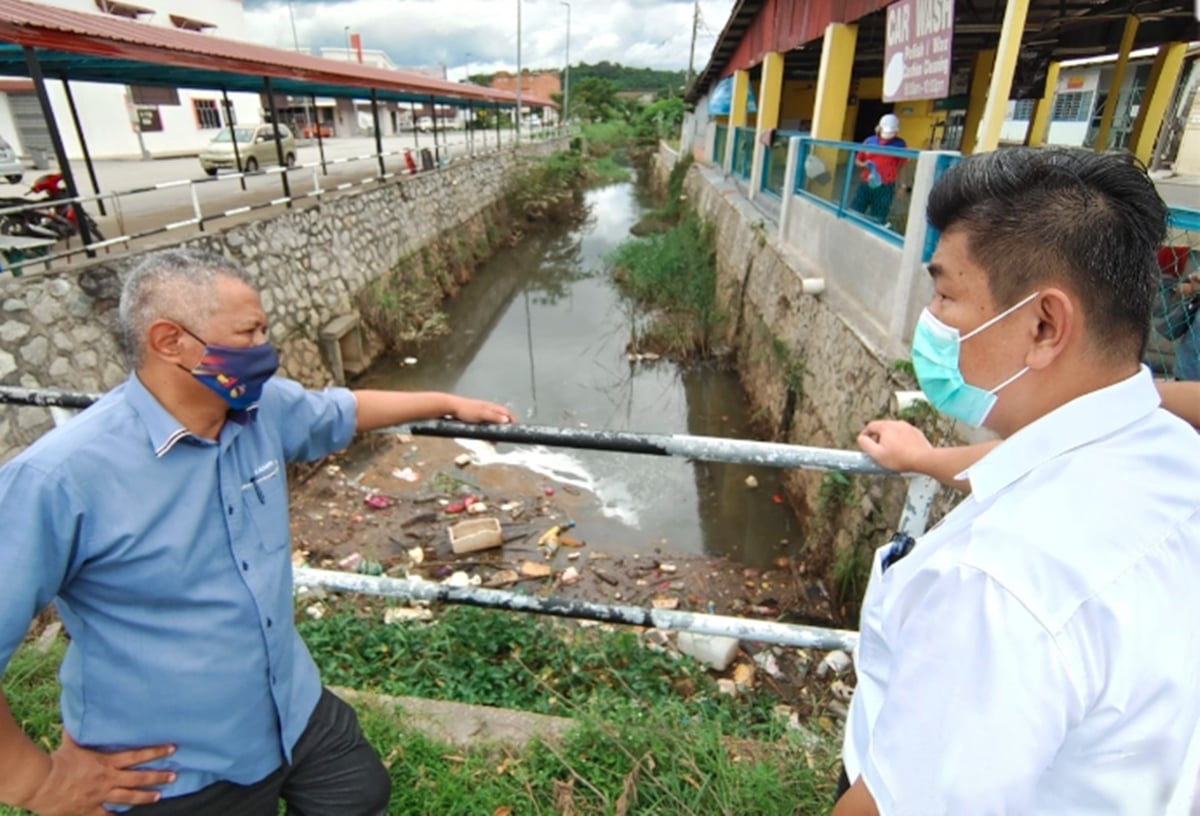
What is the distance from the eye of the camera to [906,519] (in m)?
1.50

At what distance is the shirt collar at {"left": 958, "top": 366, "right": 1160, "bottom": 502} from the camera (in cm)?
76

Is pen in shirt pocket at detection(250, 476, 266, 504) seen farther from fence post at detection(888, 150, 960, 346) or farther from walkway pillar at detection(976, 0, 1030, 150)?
walkway pillar at detection(976, 0, 1030, 150)

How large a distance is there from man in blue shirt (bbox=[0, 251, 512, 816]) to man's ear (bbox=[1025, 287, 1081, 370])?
54.0 inches

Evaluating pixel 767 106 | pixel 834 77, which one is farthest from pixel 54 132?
pixel 767 106

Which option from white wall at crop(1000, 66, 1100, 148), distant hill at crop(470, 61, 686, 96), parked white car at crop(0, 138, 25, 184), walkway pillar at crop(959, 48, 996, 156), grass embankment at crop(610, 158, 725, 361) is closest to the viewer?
grass embankment at crop(610, 158, 725, 361)

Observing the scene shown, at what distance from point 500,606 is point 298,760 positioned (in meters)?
0.61

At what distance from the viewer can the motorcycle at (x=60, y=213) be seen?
6160 mm

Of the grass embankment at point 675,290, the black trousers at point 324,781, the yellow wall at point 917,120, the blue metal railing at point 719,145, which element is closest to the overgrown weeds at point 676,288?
the grass embankment at point 675,290

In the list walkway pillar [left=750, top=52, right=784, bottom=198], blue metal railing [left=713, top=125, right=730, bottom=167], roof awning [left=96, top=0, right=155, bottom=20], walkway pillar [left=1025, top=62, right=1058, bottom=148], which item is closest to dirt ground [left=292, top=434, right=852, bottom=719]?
walkway pillar [left=750, top=52, right=784, bottom=198]

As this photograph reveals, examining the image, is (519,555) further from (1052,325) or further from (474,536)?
(1052,325)

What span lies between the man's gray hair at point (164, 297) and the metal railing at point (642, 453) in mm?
509

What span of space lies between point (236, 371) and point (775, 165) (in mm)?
10110

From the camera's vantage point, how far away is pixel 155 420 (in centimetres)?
119

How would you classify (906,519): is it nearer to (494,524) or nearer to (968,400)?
(968,400)
